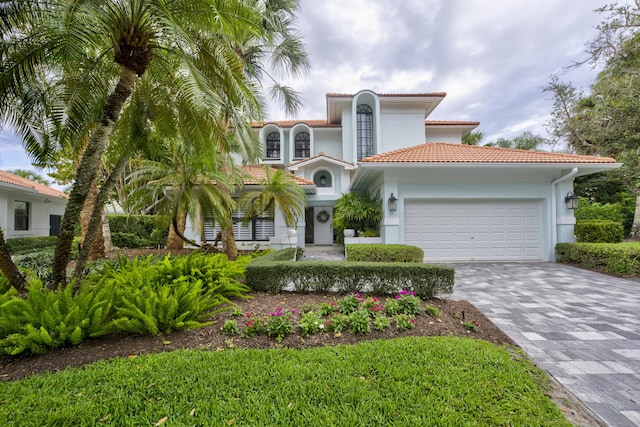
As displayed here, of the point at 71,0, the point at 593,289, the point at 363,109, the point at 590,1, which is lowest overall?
the point at 593,289

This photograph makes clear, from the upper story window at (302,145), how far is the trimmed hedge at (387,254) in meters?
11.8

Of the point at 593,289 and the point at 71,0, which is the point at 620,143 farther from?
the point at 71,0

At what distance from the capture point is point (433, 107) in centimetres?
1784

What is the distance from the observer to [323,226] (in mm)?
17250

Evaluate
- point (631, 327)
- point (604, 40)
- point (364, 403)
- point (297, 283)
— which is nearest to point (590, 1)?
point (604, 40)

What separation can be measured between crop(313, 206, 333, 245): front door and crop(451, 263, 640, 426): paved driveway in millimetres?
9896

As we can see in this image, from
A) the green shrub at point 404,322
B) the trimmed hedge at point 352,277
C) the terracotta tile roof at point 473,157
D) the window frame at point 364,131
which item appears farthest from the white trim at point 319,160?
the green shrub at point 404,322

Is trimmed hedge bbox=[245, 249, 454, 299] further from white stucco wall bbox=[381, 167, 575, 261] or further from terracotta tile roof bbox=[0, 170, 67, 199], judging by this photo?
terracotta tile roof bbox=[0, 170, 67, 199]

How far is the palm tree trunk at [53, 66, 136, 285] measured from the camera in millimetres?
4254

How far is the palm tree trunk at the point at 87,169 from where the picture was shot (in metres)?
4.25

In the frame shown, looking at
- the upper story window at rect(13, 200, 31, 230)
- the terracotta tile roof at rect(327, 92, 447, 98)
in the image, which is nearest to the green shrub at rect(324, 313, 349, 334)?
the terracotta tile roof at rect(327, 92, 447, 98)

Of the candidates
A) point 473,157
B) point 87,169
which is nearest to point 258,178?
point 87,169

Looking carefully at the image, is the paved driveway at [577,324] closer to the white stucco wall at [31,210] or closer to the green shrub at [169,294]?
the green shrub at [169,294]

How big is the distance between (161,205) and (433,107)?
17677 millimetres
